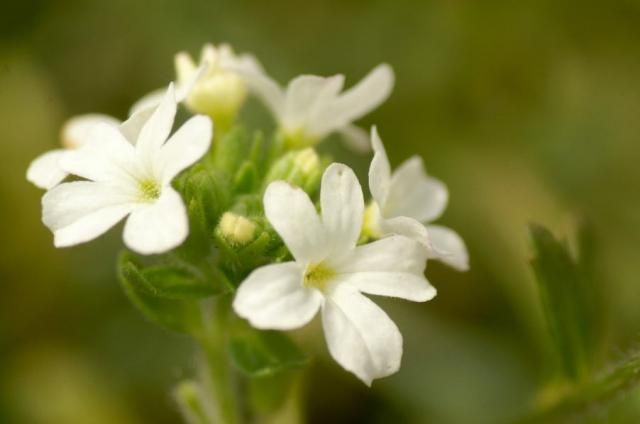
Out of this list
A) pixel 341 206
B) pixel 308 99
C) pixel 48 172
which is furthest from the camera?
pixel 308 99

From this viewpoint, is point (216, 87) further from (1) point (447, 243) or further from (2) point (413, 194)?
(1) point (447, 243)

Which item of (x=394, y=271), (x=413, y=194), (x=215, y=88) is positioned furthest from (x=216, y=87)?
(x=394, y=271)

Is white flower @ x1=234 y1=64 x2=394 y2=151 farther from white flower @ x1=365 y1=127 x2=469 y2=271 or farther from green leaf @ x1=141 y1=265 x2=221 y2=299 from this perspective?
green leaf @ x1=141 y1=265 x2=221 y2=299

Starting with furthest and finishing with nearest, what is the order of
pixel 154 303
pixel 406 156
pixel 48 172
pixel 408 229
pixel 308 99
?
pixel 406 156
pixel 308 99
pixel 154 303
pixel 48 172
pixel 408 229

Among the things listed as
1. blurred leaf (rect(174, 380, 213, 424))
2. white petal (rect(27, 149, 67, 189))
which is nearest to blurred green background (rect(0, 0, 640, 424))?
blurred leaf (rect(174, 380, 213, 424))

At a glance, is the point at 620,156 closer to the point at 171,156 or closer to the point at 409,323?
the point at 409,323

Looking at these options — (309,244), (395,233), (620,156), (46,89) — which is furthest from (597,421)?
(46,89)
